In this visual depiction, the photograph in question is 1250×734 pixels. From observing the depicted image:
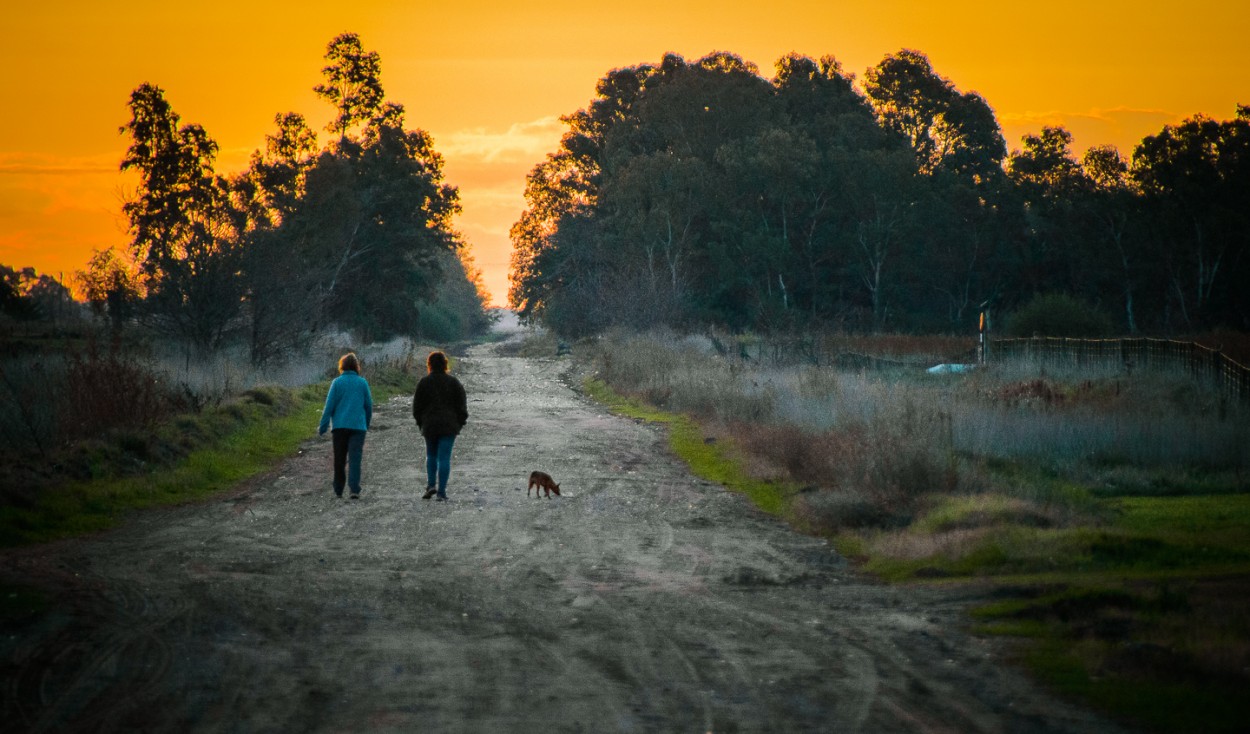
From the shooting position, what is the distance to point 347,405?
52.7 ft

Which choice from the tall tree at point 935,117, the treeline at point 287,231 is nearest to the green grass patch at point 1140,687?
the treeline at point 287,231

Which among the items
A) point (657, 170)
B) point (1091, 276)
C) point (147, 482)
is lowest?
point (147, 482)

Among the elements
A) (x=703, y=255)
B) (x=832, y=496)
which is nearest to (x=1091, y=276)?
(x=703, y=255)

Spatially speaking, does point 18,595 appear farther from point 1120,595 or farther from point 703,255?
point 703,255

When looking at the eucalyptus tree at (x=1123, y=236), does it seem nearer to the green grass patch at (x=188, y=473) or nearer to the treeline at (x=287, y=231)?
the treeline at (x=287, y=231)

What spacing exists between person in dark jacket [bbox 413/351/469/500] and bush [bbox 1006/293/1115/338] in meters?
43.1

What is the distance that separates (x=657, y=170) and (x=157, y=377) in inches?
1916

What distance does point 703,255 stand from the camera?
75.0 m

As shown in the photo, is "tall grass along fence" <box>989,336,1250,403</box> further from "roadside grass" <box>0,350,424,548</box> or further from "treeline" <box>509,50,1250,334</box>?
"treeline" <box>509,50,1250,334</box>

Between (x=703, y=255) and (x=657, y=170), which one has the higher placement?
(x=657, y=170)

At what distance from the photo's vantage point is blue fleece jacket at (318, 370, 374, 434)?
52.6 feet

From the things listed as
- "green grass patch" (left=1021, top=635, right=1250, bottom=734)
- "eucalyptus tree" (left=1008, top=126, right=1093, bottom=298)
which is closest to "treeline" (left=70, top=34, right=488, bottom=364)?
"green grass patch" (left=1021, top=635, right=1250, bottom=734)

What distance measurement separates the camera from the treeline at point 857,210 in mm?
69250

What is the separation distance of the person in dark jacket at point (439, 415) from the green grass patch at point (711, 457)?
428 centimetres
